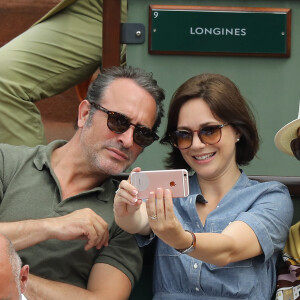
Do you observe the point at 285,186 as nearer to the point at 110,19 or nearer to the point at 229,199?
the point at 229,199

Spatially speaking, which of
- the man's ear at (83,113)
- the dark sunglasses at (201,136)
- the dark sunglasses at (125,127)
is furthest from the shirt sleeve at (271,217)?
the man's ear at (83,113)

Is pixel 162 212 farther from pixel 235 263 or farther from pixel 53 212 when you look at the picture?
pixel 53 212

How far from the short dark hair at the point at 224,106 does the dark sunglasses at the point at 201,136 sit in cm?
6

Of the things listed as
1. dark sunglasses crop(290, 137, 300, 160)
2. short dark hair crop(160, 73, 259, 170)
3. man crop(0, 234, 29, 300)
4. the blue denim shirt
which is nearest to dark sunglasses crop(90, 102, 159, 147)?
short dark hair crop(160, 73, 259, 170)

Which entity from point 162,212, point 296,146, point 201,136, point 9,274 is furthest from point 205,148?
point 9,274

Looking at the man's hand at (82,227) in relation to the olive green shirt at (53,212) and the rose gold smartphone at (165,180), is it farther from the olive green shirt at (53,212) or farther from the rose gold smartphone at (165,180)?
the rose gold smartphone at (165,180)

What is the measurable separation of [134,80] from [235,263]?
92 cm

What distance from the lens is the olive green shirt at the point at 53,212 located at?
2.94 metres

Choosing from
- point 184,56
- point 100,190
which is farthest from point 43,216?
point 184,56

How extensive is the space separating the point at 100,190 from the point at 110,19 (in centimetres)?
98

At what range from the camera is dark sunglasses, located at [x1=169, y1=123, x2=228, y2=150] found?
288 centimetres

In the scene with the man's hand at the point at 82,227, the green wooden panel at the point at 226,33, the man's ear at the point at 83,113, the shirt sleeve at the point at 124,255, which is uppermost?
the green wooden panel at the point at 226,33

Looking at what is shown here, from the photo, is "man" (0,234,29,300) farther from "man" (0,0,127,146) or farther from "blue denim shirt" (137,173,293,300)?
"man" (0,0,127,146)

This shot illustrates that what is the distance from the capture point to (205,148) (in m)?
2.88
